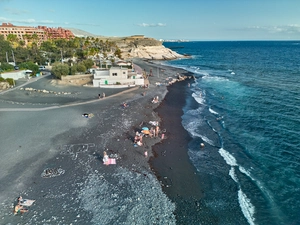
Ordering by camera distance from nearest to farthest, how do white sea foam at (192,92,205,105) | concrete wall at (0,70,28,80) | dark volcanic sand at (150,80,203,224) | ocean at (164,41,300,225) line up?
dark volcanic sand at (150,80,203,224) < ocean at (164,41,300,225) < white sea foam at (192,92,205,105) < concrete wall at (0,70,28,80)

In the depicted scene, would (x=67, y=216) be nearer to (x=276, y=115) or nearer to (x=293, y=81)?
(x=276, y=115)

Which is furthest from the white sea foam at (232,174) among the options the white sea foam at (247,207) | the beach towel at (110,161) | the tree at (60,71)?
the tree at (60,71)

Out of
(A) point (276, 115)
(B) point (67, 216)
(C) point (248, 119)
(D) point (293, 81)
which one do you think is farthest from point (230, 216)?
(D) point (293, 81)

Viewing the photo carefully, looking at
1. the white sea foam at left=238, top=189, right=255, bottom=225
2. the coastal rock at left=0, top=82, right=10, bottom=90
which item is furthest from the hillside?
the white sea foam at left=238, top=189, right=255, bottom=225

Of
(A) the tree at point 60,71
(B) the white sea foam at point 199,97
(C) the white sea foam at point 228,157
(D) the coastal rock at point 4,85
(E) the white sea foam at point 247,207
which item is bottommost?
(E) the white sea foam at point 247,207

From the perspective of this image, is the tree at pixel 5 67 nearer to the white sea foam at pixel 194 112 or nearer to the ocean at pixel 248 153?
the ocean at pixel 248 153

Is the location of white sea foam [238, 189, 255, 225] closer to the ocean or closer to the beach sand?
the ocean
